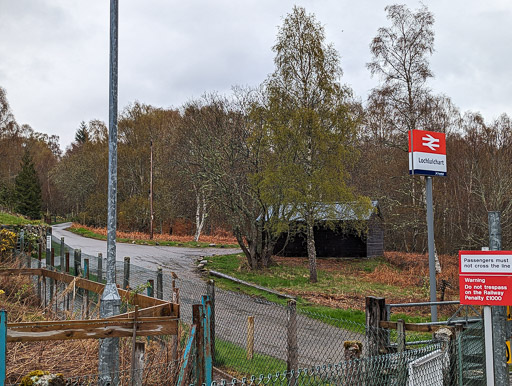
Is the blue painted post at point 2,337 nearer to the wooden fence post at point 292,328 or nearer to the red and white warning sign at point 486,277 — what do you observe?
the wooden fence post at point 292,328

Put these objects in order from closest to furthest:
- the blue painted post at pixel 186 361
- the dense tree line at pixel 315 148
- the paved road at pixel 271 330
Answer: the blue painted post at pixel 186 361
the paved road at pixel 271 330
the dense tree line at pixel 315 148

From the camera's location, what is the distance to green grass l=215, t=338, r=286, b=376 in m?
8.02

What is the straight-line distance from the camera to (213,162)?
22938 millimetres

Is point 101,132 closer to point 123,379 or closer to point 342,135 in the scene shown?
point 342,135

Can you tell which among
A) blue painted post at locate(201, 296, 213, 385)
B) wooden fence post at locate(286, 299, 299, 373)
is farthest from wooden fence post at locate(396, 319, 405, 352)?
blue painted post at locate(201, 296, 213, 385)

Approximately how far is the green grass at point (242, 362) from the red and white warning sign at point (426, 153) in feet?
15.3

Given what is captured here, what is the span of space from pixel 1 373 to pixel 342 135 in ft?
66.2

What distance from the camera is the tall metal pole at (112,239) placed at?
5.02 m

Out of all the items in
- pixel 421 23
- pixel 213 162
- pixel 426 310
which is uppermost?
pixel 421 23

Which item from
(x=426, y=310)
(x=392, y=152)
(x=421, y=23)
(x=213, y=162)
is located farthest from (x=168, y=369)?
(x=392, y=152)

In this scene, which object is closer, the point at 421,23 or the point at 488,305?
the point at 488,305

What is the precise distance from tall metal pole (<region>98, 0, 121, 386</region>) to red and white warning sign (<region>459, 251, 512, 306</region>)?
3.81 metres

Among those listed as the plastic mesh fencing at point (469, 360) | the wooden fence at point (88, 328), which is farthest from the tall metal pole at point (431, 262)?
the wooden fence at point (88, 328)

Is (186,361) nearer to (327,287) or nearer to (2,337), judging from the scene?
(2,337)
